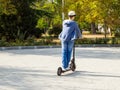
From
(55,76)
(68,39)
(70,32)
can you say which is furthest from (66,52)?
(55,76)

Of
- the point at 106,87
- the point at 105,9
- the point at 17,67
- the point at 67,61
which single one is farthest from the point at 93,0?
the point at 106,87

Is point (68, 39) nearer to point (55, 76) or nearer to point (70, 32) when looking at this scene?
point (70, 32)

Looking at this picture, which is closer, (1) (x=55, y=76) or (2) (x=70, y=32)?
(1) (x=55, y=76)

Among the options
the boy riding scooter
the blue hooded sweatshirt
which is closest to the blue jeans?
the boy riding scooter

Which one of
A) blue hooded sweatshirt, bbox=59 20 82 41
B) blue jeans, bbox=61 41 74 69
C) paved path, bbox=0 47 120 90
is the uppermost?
blue hooded sweatshirt, bbox=59 20 82 41

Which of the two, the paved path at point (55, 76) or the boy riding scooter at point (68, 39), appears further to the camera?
the boy riding scooter at point (68, 39)

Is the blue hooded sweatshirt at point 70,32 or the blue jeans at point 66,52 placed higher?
the blue hooded sweatshirt at point 70,32

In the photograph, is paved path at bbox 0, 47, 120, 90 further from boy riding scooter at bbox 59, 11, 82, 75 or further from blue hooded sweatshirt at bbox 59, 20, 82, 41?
blue hooded sweatshirt at bbox 59, 20, 82, 41

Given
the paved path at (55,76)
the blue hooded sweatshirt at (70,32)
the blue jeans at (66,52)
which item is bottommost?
the paved path at (55,76)

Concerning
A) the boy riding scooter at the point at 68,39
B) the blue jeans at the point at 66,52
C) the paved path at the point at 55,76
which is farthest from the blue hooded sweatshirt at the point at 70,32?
the paved path at the point at 55,76

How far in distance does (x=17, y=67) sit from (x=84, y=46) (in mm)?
10928

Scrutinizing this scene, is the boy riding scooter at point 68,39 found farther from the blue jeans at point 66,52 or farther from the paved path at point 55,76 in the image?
the paved path at point 55,76

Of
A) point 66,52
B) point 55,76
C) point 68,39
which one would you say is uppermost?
point 68,39

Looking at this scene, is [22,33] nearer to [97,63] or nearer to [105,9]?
[105,9]
